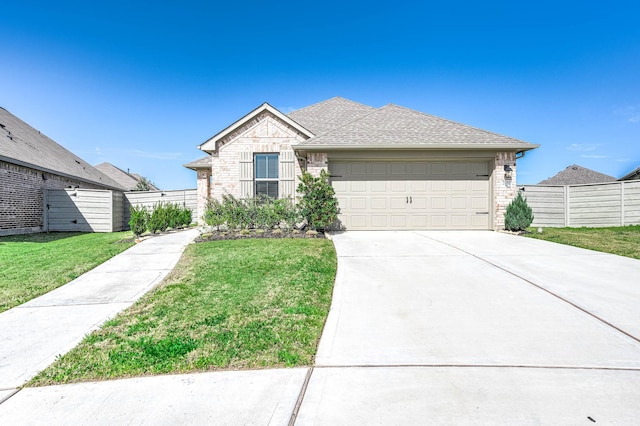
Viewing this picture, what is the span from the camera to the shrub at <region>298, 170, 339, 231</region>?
9172 mm

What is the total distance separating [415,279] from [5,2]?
46.3 ft

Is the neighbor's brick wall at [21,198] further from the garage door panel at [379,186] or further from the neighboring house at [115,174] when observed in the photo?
the neighboring house at [115,174]

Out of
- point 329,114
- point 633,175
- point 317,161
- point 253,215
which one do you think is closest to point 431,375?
point 253,215

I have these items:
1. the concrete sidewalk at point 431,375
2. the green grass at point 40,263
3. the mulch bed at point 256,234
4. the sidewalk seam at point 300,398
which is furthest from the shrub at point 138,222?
the sidewalk seam at point 300,398

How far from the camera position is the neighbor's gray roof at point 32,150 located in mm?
11812

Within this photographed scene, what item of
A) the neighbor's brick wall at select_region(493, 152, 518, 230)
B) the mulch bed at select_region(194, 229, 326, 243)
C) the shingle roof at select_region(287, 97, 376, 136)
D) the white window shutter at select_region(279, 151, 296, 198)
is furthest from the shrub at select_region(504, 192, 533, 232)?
the white window shutter at select_region(279, 151, 296, 198)

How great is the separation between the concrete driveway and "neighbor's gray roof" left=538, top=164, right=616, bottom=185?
82.5ft

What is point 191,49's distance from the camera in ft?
45.0

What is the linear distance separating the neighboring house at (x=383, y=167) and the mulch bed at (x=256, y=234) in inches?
62.9

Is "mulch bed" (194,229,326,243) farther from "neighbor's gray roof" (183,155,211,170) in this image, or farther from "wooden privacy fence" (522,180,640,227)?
"wooden privacy fence" (522,180,640,227)

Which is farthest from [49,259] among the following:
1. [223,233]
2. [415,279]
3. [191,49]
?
[191,49]

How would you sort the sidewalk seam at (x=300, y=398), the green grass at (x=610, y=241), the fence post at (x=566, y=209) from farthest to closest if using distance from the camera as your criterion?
the fence post at (x=566, y=209)
the green grass at (x=610, y=241)
the sidewalk seam at (x=300, y=398)

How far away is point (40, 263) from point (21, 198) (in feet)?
24.4

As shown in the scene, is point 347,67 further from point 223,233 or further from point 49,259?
point 49,259
